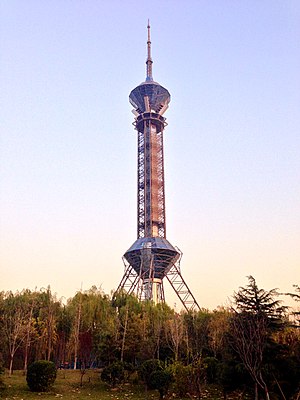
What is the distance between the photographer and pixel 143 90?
58750mm

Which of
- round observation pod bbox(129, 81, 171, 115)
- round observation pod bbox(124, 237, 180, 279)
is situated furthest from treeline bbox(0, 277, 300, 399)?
round observation pod bbox(129, 81, 171, 115)

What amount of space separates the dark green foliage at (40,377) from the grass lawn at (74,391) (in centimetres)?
32

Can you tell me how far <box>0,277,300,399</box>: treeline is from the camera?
15680mm

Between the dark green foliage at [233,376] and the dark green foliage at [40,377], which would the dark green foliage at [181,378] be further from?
the dark green foliage at [40,377]

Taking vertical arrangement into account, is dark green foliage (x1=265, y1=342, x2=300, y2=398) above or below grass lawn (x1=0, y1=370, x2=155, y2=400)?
above

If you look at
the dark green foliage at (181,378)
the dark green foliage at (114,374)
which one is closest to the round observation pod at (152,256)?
the dark green foliage at (114,374)

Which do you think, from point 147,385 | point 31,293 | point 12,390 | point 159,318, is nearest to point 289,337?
point 147,385

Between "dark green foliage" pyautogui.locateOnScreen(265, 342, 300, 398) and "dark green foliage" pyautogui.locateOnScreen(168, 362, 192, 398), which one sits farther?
"dark green foliage" pyautogui.locateOnScreen(168, 362, 192, 398)

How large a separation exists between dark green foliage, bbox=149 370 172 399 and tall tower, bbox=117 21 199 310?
2578 centimetres

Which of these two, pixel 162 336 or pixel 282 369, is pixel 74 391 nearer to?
pixel 162 336

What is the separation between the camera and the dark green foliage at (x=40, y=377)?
66.3 ft

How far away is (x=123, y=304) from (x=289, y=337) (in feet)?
49.2

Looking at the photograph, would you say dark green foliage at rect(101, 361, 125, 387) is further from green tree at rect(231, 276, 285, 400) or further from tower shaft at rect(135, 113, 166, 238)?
tower shaft at rect(135, 113, 166, 238)

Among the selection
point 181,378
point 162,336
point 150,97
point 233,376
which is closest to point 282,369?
point 233,376
